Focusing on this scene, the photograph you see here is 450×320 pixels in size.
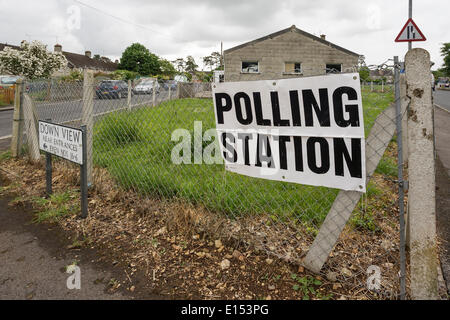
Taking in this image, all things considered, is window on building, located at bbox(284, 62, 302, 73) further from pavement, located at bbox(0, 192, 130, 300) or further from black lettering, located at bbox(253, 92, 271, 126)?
pavement, located at bbox(0, 192, 130, 300)

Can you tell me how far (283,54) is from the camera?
22875mm

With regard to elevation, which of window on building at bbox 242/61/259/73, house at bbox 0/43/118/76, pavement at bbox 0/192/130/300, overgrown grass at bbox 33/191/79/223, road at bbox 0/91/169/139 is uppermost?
house at bbox 0/43/118/76

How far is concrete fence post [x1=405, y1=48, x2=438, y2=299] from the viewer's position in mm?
1878

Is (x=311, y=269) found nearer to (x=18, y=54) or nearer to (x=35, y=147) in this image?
(x=35, y=147)

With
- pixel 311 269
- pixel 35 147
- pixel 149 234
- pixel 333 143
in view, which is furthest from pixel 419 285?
pixel 35 147

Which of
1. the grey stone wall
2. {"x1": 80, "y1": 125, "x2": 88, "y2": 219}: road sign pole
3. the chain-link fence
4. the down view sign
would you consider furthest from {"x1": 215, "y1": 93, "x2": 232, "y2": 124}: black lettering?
the grey stone wall

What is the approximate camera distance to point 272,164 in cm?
252

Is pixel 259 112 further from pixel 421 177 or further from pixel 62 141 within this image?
pixel 62 141

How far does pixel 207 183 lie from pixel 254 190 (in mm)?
626

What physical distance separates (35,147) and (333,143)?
214 inches

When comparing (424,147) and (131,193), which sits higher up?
(424,147)

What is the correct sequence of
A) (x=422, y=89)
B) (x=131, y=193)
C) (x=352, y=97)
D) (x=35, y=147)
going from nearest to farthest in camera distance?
1. (x=422, y=89)
2. (x=352, y=97)
3. (x=131, y=193)
4. (x=35, y=147)

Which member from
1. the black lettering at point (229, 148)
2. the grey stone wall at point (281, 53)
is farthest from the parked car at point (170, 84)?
the grey stone wall at point (281, 53)

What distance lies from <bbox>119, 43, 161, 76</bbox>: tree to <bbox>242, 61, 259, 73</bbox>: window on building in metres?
44.0
